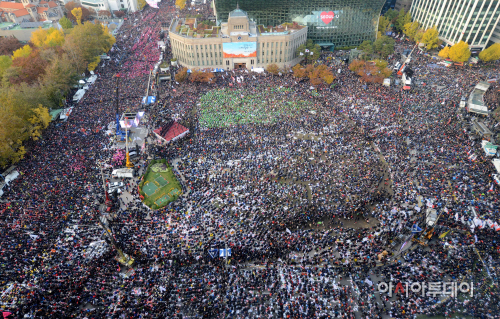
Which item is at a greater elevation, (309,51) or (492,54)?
(492,54)

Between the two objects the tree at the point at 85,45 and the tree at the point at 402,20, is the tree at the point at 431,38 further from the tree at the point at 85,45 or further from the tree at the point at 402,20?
the tree at the point at 85,45

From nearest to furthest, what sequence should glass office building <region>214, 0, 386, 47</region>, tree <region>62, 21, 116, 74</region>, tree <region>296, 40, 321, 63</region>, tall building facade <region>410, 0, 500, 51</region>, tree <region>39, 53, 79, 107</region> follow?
1. tree <region>39, 53, 79, 107</region>
2. tree <region>62, 21, 116, 74</region>
3. tall building facade <region>410, 0, 500, 51</region>
4. tree <region>296, 40, 321, 63</region>
5. glass office building <region>214, 0, 386, 47</region>

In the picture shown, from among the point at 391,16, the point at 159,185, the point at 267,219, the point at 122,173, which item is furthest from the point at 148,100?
the point at 391,16

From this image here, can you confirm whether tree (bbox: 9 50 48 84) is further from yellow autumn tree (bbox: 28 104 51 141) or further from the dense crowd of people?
the dense crowd of people

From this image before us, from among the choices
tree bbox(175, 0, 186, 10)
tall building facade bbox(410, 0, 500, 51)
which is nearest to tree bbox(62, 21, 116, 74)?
tree bbox(175, 0, 186, 10)

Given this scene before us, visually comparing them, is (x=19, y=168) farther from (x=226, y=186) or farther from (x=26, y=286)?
(x=226, y=186)

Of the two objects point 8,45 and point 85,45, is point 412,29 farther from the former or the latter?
point 8,45

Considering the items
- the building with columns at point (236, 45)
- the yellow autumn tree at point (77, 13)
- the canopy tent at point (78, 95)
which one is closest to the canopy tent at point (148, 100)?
the canopy tent at point (78, 95)
